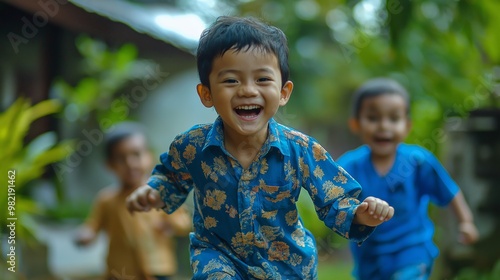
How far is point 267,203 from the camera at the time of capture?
10.7ft

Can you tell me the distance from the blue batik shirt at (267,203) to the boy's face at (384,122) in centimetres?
192

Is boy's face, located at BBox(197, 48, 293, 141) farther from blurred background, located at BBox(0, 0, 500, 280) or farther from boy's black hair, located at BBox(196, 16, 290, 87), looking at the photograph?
blurred background, located at BBox(0, 0, 500, 280)

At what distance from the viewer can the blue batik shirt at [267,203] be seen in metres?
3.25

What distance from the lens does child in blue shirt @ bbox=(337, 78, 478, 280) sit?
5.01m

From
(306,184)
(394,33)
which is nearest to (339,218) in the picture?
(306,184)

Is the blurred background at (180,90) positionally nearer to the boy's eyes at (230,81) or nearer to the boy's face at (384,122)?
the boy's face at (384,122)

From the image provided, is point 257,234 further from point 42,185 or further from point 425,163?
point 42,185

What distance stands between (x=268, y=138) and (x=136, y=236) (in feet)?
10.1

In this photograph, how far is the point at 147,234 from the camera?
618 centimetres

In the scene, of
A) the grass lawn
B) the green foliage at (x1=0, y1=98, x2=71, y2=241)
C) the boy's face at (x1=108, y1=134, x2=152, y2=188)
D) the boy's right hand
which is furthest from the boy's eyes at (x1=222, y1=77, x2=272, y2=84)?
the grass lawn

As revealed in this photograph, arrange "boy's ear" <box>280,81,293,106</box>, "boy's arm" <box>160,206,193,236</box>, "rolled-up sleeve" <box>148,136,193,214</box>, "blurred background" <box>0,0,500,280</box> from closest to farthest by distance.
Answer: "boy's ear" <box>280,81,293,106</box>, "rolled-up sleeve" <box>148,136,193,214</box>, "boy's arm" <box>160,206,193,236</box>, "blurred background" <box>0,0,500,280</box>

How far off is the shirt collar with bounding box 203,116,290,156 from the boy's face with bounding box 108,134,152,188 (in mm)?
2997

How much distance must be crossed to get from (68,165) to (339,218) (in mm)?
8144

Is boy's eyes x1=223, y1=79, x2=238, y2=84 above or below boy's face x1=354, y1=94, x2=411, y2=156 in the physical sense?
below
